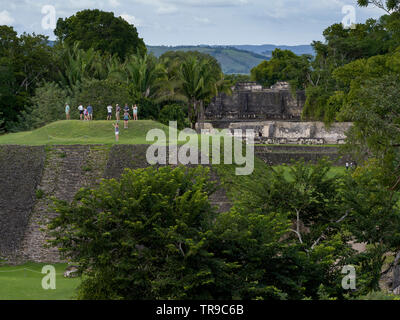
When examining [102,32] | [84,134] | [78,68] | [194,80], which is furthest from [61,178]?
[102,32]

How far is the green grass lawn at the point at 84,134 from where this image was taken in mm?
26469

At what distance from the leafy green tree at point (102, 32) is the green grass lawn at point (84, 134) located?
97.3 ft

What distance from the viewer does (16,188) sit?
78.8 feet

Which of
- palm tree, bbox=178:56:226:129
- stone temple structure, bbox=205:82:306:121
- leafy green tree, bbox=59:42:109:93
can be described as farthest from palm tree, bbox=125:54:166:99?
stone temple structure, bbox=205:82:306:121

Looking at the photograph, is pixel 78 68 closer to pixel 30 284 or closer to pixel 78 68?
pixel 78 68

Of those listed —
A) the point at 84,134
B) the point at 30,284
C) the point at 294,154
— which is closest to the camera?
the point at 30,284

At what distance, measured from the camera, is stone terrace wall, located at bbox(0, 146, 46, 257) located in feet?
72.0

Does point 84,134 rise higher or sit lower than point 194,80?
lower

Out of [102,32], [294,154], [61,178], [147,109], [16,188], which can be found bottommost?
[294,154]

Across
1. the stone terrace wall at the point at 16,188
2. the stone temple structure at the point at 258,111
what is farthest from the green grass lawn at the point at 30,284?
the stone temple structure at the point at 258,111

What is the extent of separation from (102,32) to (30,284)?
44.4m

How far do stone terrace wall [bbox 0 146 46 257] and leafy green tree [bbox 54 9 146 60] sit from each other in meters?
32.5

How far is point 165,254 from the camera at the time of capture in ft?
43.8

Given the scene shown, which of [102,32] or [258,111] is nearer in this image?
[258,111]
